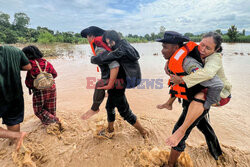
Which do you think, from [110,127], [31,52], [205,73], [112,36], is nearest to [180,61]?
[205,73]

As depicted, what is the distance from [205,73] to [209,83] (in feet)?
0.40

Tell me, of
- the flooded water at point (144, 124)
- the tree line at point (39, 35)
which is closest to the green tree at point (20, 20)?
the tree line at point (39, 35)

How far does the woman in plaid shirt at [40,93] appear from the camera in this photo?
2.12 meters

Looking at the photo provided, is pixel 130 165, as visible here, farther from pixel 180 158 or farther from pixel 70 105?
pixel 70 105

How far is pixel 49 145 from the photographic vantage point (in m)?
2.22

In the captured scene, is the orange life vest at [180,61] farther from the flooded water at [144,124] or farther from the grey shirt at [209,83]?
the flooded water at [144,124]

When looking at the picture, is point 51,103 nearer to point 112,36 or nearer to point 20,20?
point 112,36

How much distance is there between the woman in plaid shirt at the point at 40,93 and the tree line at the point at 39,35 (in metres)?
25.0

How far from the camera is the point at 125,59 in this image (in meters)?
1.81

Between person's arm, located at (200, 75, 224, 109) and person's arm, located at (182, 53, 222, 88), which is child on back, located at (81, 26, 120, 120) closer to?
person's arm, located at (182, 53, 222, 88)

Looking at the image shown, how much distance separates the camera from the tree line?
3195 centimetres

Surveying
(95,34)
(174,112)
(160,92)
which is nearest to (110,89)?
(95,34)

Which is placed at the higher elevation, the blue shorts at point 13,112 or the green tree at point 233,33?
the green tree at point 233,33

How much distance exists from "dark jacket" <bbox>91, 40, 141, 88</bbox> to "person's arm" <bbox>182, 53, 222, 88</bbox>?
0.73m
